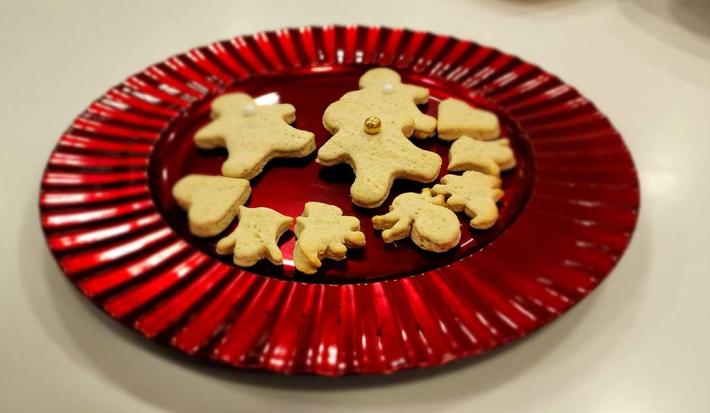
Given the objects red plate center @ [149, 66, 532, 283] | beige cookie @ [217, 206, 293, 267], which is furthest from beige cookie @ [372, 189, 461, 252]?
beige cookie @ [217, 206, 293, 267]

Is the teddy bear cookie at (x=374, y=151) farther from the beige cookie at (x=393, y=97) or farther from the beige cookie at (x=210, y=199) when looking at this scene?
the beige cookie at (x=210, y=199)

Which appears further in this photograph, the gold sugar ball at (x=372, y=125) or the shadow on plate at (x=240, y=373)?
the gold sugar ball at (x=372, y=125)

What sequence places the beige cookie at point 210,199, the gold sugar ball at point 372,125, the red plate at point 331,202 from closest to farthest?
the red plate at point 331,202
the beige cookie at point 210,199
the gold sugar ball at point 372,125

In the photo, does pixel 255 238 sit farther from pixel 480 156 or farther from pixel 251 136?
pixel 480 156

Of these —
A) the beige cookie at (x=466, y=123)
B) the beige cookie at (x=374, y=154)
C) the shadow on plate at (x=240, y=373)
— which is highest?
the beige cookie at (x=466, y=123)

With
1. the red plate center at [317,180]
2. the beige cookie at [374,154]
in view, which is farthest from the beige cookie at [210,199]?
the beige cookie at [374,154]

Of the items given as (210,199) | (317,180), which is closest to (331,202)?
(317,180)

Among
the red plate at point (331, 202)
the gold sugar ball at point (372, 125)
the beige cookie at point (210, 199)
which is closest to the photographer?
the red plate at point (331, 202)
